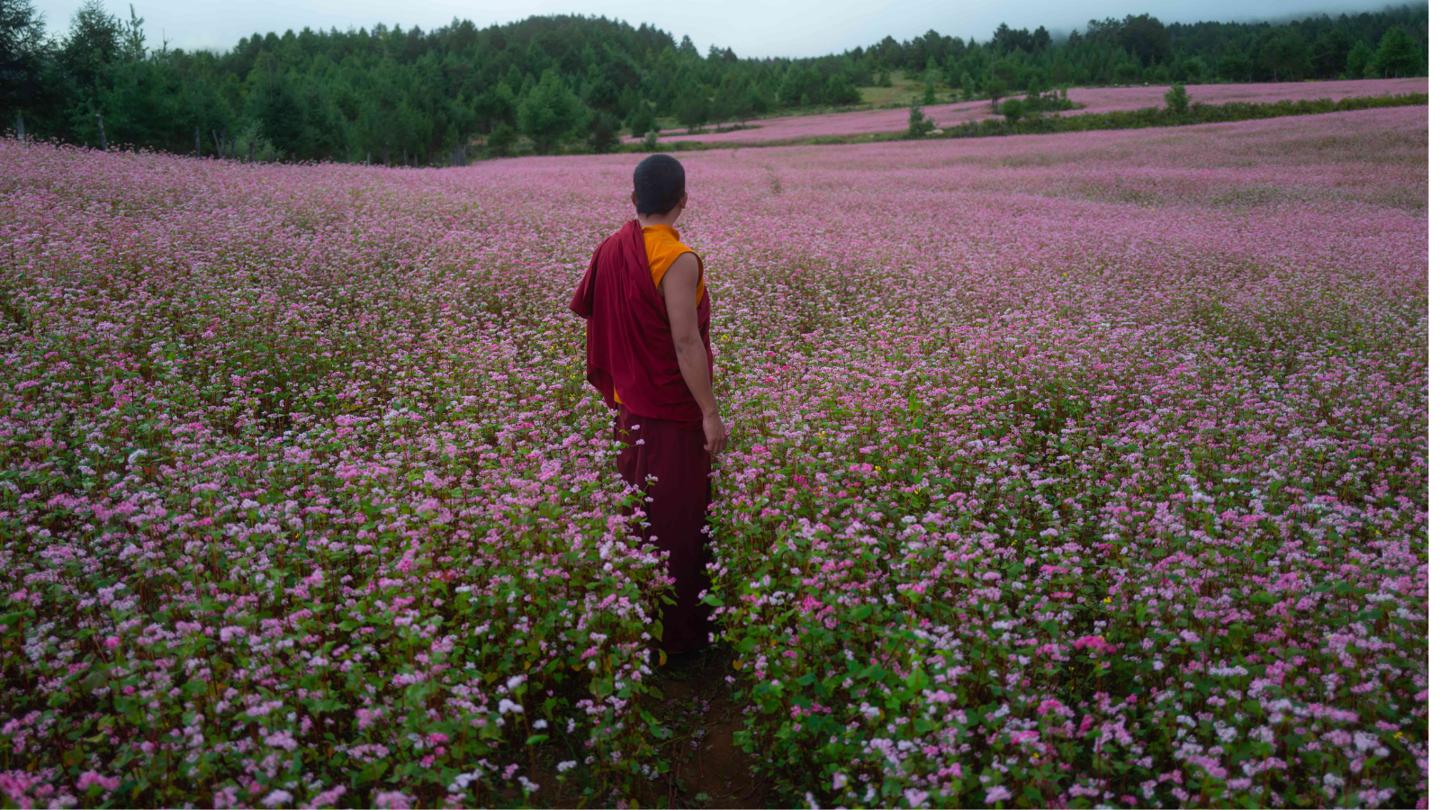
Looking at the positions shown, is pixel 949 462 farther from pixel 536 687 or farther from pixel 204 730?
pixel 204 730

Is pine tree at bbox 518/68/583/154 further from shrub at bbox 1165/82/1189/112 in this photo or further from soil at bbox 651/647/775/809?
soil at bbox 651/647/775/809

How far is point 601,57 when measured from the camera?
88188 mm

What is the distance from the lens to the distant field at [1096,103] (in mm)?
38625

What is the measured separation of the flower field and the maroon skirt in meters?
0.21

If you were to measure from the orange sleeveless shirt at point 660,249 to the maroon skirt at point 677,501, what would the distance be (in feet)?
2.38

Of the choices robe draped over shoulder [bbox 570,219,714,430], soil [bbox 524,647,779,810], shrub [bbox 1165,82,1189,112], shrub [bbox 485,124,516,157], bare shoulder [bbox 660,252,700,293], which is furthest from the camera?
shrub [bbox 485,124,516,157]

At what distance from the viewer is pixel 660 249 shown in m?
3.94

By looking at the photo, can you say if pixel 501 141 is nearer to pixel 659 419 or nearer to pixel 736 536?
pixel 659 419

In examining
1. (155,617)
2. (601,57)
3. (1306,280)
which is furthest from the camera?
(601,57)

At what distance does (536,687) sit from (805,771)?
1.15 m

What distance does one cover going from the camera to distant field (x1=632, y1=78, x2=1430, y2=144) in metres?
38.6

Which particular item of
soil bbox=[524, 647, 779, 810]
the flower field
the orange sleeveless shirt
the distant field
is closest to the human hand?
the flower field

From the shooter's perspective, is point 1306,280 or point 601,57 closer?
point 1306,280

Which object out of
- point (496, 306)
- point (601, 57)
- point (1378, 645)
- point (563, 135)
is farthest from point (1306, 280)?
point (601, 57)
